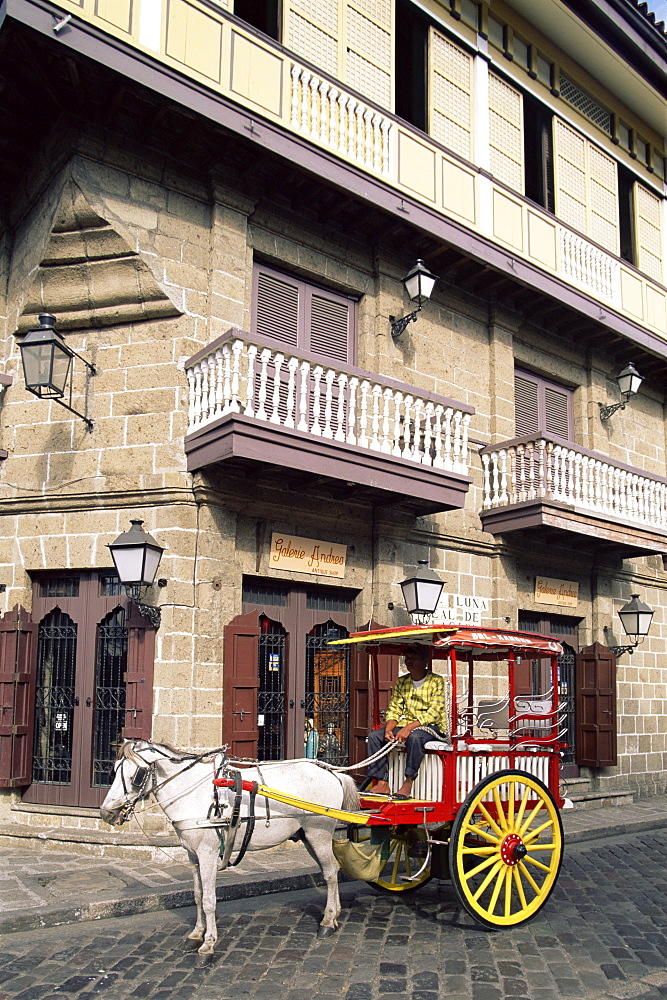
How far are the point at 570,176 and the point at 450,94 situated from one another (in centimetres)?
292

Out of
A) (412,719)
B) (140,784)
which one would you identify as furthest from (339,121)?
(140,784)

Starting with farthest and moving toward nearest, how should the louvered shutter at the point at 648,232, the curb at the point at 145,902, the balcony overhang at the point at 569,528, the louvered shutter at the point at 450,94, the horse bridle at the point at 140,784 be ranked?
the louvered shutter at the point at 648,232, the louvered shutter at the point at 450,94, the balcony overhang at the point at 569,528, the curb at the point at 145,902, the horse bridle at the point at 140,784

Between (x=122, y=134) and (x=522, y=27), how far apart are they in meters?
7.49

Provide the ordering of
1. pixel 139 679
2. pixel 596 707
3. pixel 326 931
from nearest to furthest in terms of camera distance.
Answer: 1. pixel 326 931
2. pixel 139 679
3. pixel 596 707

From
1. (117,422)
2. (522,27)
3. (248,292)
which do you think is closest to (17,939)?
(117,422)

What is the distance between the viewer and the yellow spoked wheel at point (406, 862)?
679cm

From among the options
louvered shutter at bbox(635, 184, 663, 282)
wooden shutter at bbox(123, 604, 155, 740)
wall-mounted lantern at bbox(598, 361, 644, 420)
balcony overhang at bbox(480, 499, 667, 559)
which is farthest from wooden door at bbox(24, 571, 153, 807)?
louvered shutter at bbox(635, 184, 663, 282)

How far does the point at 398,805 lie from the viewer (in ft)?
20.9

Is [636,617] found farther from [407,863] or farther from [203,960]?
[203,960]

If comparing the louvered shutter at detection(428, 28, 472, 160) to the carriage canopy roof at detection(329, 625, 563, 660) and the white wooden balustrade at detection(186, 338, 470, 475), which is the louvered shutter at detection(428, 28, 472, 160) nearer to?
the white wooden balustrade at detection(186, 338, 470, 475)

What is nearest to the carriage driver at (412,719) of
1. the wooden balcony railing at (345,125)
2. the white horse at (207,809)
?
the white horse at (207,809)

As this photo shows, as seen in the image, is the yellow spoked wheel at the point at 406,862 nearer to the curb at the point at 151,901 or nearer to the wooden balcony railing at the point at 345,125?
the curb at the point at 151,901

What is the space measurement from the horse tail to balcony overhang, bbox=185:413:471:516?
11.5 feet

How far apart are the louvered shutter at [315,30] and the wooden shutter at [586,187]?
4784mm
